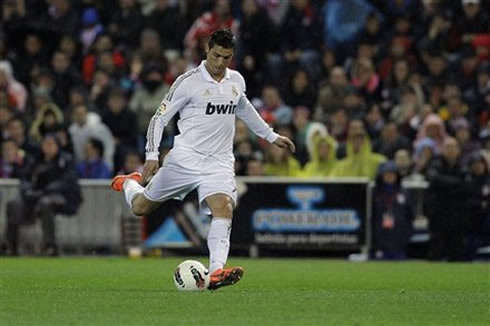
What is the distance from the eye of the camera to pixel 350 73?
90.6ft

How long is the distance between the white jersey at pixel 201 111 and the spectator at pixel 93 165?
10639mm

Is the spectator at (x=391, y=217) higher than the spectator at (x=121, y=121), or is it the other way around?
the spectator at (x=121, y=121)

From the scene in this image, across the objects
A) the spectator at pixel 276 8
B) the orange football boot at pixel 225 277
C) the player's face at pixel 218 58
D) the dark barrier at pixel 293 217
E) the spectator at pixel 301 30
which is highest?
the spectator at pixel 276 8

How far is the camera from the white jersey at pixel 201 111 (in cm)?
1445

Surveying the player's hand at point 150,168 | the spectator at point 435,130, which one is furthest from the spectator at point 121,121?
the player's hand at point 150,168

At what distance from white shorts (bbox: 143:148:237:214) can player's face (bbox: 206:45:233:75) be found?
834 millimetres

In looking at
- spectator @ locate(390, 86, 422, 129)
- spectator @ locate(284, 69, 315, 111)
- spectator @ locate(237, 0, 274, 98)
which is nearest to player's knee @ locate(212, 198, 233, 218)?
spectator @ locate(390, 86, 422, 129)

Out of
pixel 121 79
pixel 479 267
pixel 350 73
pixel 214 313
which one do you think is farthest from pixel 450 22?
pixel 214 313

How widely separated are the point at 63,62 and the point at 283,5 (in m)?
4.19

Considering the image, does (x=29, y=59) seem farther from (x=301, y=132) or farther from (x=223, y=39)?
(x=223, y=39)

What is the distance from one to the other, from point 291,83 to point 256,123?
12219 mm

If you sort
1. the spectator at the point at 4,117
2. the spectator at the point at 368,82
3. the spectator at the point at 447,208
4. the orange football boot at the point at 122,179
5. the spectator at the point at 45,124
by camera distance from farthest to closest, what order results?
the spectator at the point at 368,82
the spectator at the point at 4,117
the spectator at the point at 45,124
the spectator at the point at 447,208
the orange football boot at the point at 122,179

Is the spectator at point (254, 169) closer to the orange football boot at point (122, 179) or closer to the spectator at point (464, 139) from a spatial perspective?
the spectator at point (464, 139)

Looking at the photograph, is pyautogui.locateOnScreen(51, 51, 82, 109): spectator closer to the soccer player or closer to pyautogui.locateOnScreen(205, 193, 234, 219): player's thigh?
the soccer player
